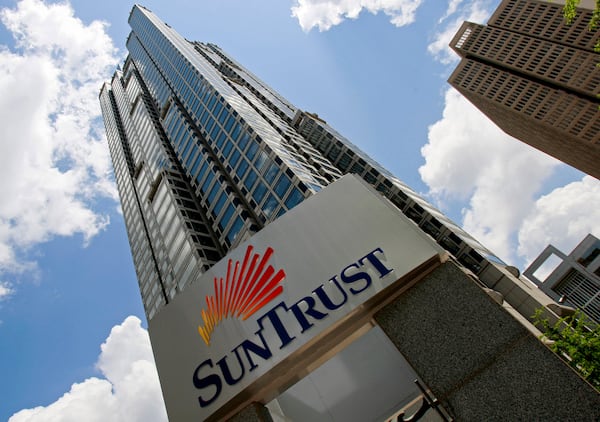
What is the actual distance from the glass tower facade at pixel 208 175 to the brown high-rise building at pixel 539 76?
50347 mm

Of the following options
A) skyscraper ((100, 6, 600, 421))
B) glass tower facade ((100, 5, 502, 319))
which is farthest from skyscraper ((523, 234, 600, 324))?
skyscraper ((100, 6, 600, 421))

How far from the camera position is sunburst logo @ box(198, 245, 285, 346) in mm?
6531

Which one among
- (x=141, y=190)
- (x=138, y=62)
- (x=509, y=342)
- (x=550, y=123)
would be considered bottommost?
(x=509, y=342)

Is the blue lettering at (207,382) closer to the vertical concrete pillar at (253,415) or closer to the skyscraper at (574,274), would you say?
the vertical concrete pillar at (253,415)

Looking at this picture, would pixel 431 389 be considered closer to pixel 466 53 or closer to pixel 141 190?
pixel 141 190

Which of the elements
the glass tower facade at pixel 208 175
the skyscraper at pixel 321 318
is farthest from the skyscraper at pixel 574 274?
the skyscraper at pixel 321 318

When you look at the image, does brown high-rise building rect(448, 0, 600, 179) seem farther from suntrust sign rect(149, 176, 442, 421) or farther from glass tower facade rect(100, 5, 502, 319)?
suntrust sign rect(149, 176, 442, 421)

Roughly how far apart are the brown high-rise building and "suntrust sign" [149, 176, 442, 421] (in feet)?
315

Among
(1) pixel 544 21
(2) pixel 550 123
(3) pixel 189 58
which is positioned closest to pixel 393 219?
(3) pixel 189 58

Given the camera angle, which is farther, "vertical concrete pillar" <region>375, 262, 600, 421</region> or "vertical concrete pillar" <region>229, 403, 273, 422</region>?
"vertical concrete pillar" <region>229, 403, 273, 422</region>

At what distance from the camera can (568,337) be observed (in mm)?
18359

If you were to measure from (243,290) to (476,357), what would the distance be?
3.61 m

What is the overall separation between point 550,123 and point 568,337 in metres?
87.8

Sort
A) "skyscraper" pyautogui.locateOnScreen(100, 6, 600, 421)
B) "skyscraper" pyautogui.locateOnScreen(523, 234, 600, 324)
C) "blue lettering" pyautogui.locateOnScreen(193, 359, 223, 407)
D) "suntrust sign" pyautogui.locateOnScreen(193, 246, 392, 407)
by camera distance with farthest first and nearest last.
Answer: "skyscraper" pyautogui.locateOnScreen(523, 234, 600, 324), "blue lettering" pyautogui.locateOnScreen(193, 359, 223, 407), "suntrust sign" pyautogui.locateOnScreen(193, 246, 392, 407), "skyscraper" pyautogui.locateOnScreen(100, 6, 600, 421)
